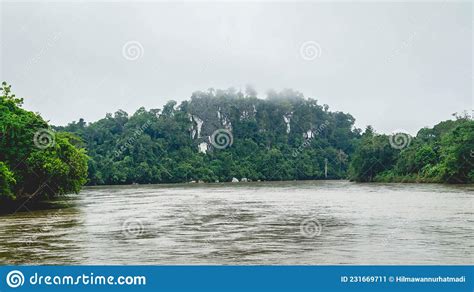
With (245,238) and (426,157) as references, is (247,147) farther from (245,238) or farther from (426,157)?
(245,238)

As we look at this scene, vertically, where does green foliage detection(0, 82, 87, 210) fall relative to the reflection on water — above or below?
above

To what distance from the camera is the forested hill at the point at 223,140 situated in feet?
237

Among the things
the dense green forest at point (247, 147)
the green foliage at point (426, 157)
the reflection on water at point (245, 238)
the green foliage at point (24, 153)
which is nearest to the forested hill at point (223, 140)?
the dense green forest at point (247, 147)

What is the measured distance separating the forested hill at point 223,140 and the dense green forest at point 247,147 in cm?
15

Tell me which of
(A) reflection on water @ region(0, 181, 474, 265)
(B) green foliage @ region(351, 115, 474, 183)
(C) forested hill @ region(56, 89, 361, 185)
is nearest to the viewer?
(A) reflection on water @ region(0, 181, 474, 265)

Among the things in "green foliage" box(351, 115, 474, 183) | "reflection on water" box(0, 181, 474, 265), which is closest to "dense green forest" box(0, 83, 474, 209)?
"green foliage" box(351, 115, 474, 183)

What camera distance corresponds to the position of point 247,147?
3388 inches

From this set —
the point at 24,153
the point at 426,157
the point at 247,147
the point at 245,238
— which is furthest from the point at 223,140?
the point at 245,238

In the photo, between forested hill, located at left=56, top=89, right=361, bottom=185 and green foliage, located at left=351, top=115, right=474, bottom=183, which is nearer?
green foliage, located at left=351, top=115, right=474, bottom=183

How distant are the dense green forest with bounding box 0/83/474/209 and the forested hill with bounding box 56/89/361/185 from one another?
151mm

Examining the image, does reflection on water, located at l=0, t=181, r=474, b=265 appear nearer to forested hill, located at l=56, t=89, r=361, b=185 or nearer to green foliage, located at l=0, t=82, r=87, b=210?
green foliage, located at l=0, t=82, r=87, b=210

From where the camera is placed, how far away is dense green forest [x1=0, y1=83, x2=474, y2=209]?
144ft

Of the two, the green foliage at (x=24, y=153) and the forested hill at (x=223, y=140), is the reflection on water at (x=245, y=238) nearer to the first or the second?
the green foliage at (x=24, y=153)
